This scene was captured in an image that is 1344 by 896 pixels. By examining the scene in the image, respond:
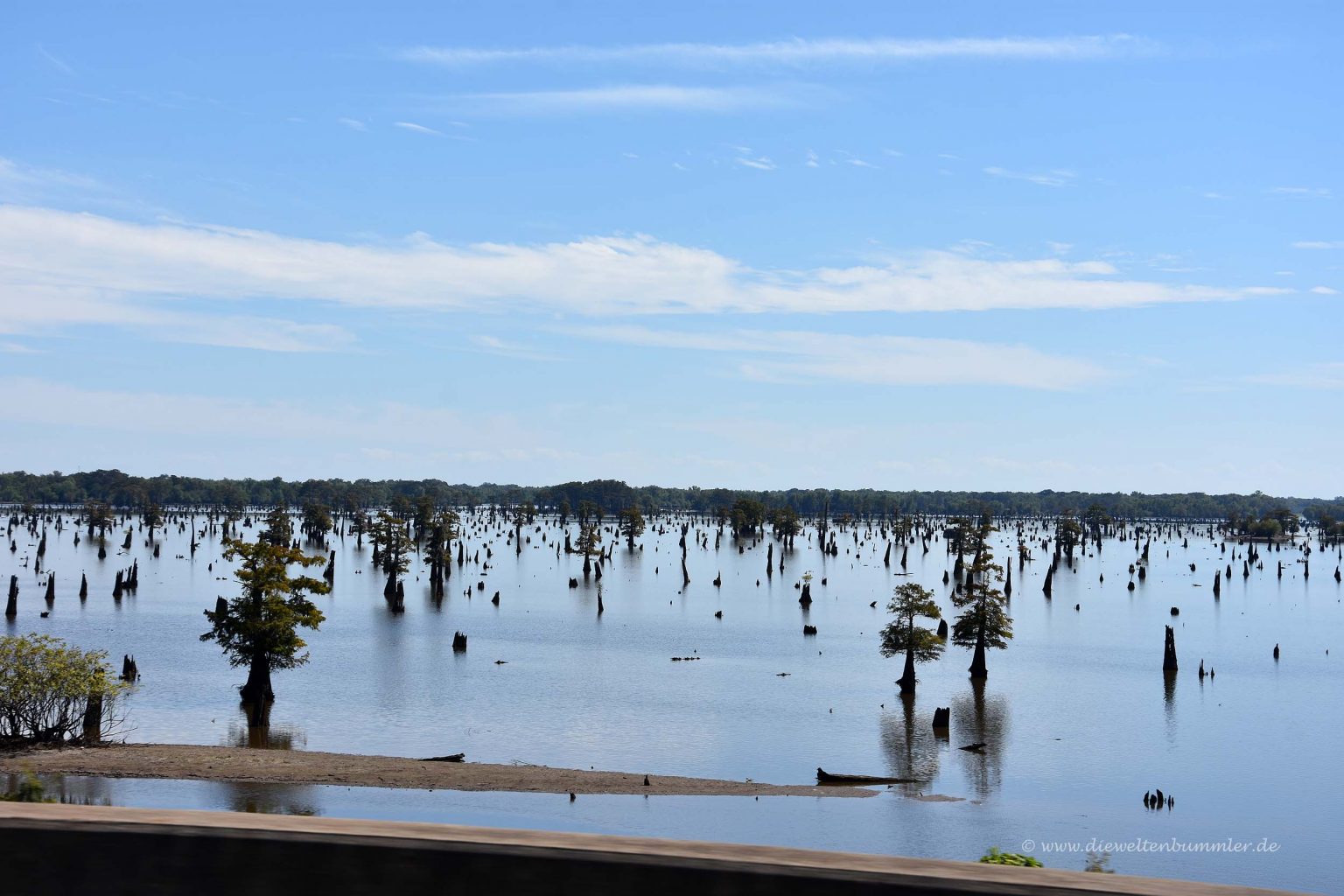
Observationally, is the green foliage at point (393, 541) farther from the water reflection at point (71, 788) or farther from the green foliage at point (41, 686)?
the water reflection at point (71, 788)

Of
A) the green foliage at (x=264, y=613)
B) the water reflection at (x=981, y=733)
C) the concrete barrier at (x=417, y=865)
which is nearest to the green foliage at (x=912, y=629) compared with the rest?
the water reflection at (x=981, y=733)

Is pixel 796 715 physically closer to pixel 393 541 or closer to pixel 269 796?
pixel 269 796

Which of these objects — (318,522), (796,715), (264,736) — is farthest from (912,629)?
(318,522)

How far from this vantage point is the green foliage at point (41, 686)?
39.4 metres

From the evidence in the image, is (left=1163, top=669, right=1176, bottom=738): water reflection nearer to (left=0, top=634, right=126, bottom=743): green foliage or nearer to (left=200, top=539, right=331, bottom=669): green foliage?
(left=200, top=539, right=331, bottom=669): green foliage

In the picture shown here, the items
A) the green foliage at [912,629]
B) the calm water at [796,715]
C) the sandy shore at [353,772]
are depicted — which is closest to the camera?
the calm water at [796,715]

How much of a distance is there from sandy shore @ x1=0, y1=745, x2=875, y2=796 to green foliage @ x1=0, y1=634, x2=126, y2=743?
1521mm

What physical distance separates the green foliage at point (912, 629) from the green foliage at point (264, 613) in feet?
97.1

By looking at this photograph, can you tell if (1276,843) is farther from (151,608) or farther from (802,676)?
(151,608)

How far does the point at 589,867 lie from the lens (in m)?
6.40

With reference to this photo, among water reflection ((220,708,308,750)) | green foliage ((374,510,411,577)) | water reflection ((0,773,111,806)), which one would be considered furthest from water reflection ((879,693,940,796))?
green foliage ((374,510,411,577))

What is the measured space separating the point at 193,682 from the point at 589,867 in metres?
60.3

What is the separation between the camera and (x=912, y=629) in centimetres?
6344

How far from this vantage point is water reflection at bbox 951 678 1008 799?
45.4 m
